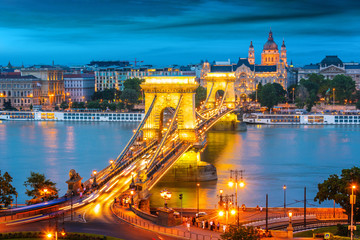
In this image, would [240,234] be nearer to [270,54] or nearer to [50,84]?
[50,84]

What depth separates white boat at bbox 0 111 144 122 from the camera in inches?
3226

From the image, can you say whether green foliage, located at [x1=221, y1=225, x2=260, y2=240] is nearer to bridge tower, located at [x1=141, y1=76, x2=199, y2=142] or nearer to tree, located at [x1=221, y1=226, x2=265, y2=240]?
tree, located at [x1=221, y1=226, x2=265, y2=240]

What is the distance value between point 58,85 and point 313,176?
71251mm

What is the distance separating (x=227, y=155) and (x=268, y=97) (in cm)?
4030

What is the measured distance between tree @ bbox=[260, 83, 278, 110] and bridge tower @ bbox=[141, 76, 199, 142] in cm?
4829

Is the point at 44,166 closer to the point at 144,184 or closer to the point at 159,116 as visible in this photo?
the point at 159,116

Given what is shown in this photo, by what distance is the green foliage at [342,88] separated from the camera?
89894 mm

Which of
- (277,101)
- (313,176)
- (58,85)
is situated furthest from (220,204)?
(58,85)

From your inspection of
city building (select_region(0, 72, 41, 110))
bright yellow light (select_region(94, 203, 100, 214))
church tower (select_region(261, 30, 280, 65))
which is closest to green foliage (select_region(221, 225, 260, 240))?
bright yellow light (select_region(94, 203, 100, 214))

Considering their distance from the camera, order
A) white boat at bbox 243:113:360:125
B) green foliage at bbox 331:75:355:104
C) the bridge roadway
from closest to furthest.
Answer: the bridge roadway, white boat at bbox 243:113:360:125, green foliage at bbox 331:75:355:104

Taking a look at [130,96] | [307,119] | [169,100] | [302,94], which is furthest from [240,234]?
[302,94]

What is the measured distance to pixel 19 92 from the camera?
9644 cm

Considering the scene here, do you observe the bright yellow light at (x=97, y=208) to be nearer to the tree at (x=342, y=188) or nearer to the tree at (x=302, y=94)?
the tree at (x=342, y=188)

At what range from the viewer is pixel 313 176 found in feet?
121
